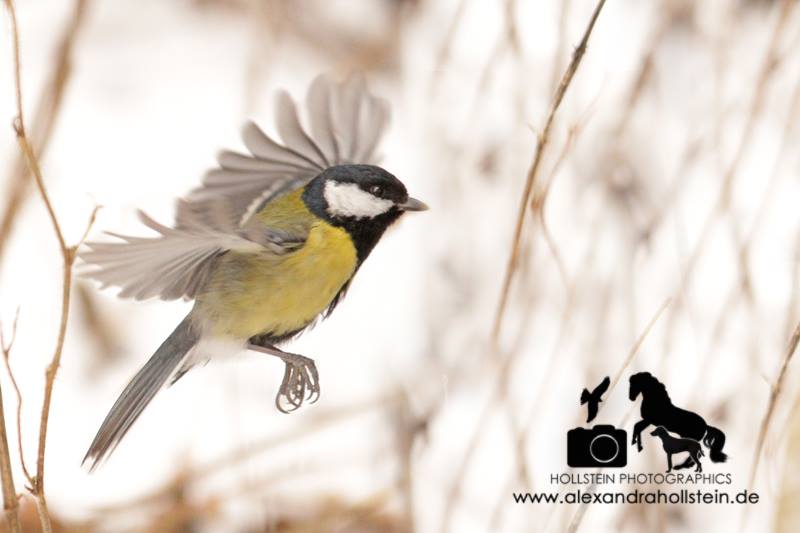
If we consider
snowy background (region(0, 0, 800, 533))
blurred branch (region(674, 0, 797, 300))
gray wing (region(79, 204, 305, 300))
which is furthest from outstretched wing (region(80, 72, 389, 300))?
blurred branch (region(674, 0, 797, 300))

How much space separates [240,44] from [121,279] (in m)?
2.42

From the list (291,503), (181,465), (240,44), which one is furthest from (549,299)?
(240,44)

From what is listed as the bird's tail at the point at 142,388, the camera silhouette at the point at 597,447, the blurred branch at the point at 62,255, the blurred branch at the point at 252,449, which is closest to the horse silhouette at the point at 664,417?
the camera silhouette at the point at 597,447

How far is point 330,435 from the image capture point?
1954mm

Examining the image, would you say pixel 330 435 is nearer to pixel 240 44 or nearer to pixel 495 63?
pixel 495 63

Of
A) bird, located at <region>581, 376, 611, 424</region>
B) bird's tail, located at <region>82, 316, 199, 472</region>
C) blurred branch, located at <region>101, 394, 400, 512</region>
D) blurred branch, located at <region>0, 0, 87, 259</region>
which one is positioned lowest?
bird's tail, located at <region>82, 316, 199, 472</region>

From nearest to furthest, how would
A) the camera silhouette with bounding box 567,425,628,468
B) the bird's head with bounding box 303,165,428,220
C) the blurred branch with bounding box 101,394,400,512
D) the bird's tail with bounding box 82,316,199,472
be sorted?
the bird's tail with bounding box 82,316,199,472
the bird's head with bounding box 303,165,428,220
the camera silhouette with bounding box 567,425,628,468
the blurred branch with bounding box 101,394,400,512

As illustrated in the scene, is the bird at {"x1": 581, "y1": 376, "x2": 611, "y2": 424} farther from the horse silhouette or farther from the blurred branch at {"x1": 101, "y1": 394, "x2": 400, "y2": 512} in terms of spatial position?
the blurred branch at {"x1": 101, "y1": 394, "x2": 400, "y2": 512}

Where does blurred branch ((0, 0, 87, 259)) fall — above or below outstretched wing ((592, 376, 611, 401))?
above

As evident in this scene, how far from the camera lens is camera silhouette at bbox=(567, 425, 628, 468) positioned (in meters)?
1.37

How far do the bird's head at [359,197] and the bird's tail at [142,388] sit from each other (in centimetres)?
18

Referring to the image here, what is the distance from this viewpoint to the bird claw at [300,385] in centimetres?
77

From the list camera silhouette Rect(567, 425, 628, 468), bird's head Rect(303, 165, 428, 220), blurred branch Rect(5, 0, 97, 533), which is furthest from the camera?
camera silhouette Rect(567, 425, 628, 468)

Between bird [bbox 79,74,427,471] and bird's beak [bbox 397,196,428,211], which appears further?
bird's beak [bbox 397,196,428,211]
